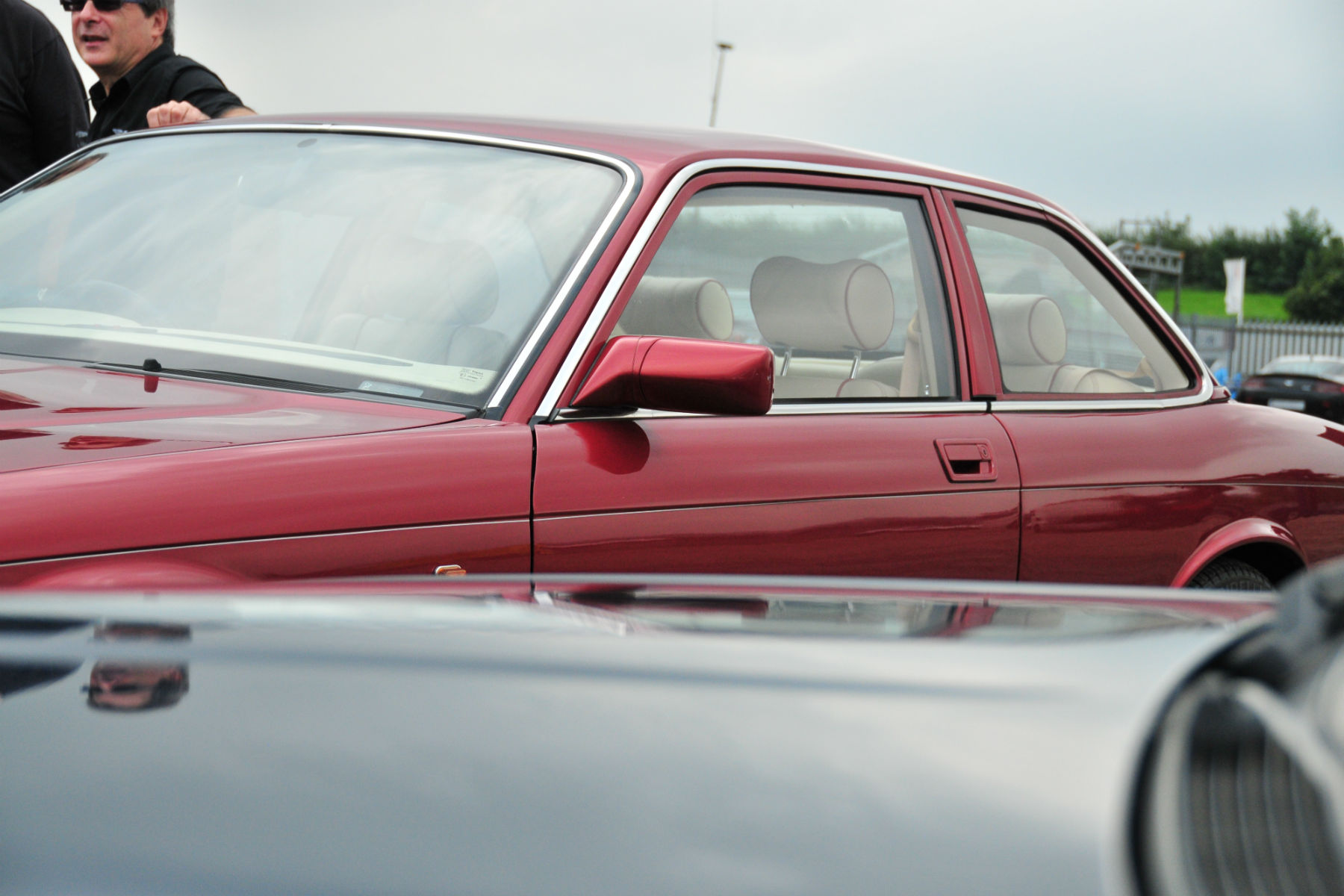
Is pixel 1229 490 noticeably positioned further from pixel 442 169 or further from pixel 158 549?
pixel 158 549

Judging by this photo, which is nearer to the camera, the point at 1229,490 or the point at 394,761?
the point at 394,761

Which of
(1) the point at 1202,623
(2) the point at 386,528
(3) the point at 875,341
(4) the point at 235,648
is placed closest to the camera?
(4) the point at 235,648

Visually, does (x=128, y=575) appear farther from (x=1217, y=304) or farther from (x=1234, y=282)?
(x=1217, y=304)

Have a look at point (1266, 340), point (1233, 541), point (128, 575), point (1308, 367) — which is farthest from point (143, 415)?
point (1266, 340)

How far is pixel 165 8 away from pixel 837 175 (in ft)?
8.78

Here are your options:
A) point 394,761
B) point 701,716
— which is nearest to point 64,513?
point 394,761

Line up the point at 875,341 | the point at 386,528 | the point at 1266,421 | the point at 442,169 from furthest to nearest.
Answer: the point at 1266,421, the point at 875,341, the point at 442,169, the point at 386,528

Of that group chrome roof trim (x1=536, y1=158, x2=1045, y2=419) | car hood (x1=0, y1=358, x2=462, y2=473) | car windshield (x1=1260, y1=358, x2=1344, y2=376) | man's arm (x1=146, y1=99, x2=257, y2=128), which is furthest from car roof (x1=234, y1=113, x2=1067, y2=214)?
car windshield (x1=1260, y1=358, x2=1344, y2=376)

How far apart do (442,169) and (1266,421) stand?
2300 millimetres

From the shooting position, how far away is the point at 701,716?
2.81ft

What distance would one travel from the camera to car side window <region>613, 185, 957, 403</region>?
8.95 feet

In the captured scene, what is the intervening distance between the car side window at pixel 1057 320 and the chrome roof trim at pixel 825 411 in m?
0.24

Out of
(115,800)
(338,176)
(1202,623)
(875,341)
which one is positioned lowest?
(115,800)

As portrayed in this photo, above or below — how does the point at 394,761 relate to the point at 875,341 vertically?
below
